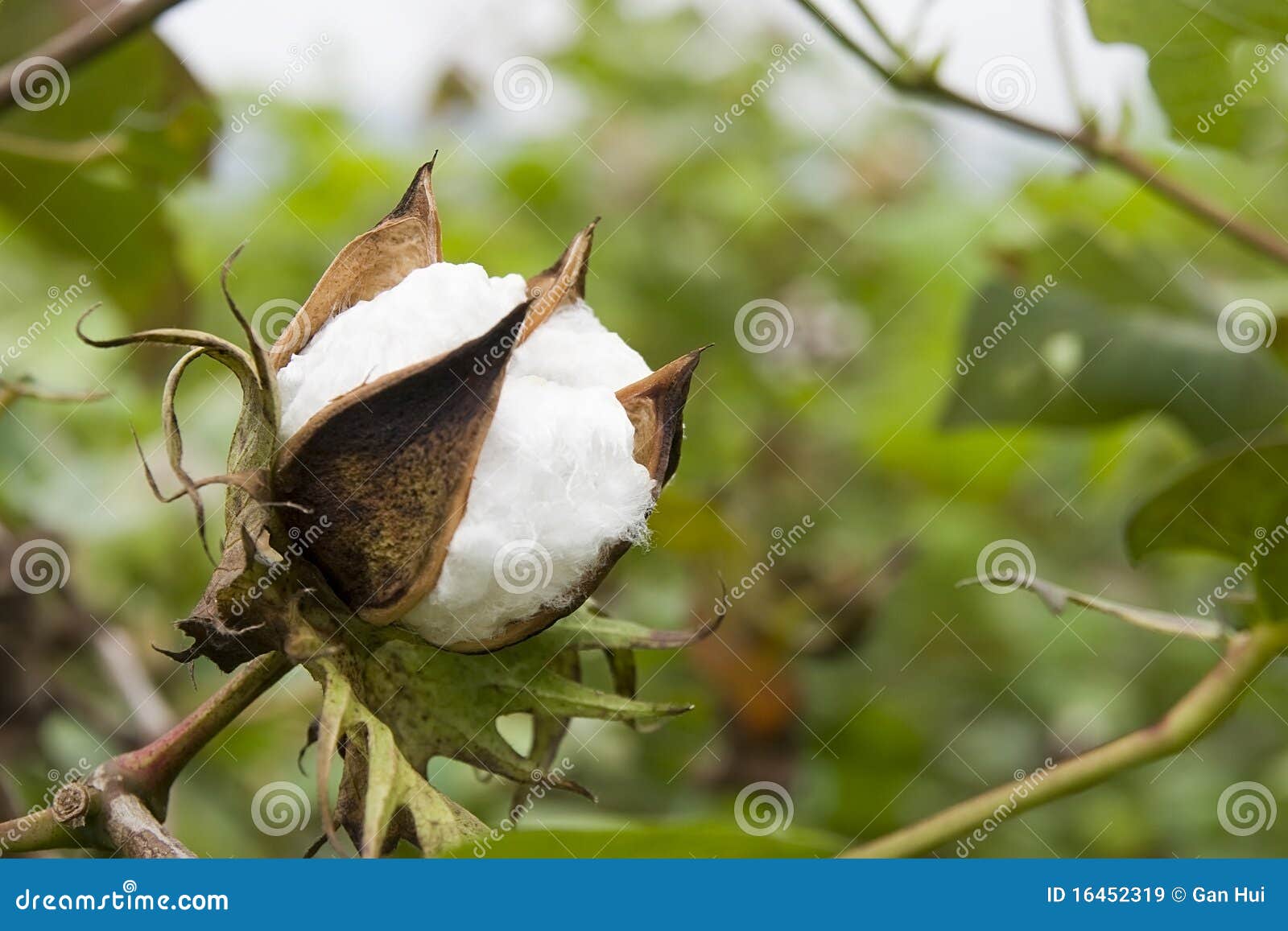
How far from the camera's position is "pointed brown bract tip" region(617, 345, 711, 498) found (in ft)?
2.60

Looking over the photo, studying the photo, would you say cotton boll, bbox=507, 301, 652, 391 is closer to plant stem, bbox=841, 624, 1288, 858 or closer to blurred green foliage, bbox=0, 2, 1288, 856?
plant stem, bbox=841, 624, 1288, 858

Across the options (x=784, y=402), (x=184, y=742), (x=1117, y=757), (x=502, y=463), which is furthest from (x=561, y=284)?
(x=784, y=402)

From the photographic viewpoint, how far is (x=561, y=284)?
0.85 m

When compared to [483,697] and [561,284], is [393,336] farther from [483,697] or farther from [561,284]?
[483,697]

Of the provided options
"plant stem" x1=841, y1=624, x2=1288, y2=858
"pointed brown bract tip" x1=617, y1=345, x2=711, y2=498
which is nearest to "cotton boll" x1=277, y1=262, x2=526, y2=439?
"pointed brown bract tip" x1=617, y1=345, x2=711, y2=498

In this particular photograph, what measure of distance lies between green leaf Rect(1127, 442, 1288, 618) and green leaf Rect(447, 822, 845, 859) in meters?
0.52

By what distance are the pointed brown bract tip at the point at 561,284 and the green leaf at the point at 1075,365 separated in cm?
84

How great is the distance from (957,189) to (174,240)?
181cm

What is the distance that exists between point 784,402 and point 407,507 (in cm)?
172

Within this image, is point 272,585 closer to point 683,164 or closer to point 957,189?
point 683,164

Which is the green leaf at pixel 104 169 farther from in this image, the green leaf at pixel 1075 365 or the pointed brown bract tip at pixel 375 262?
the green leaf at pixel 1075 365

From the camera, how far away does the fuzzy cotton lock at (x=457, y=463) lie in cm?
74

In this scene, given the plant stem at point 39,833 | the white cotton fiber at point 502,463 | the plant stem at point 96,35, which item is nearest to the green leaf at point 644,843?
the white cotton fiber at point 502,463

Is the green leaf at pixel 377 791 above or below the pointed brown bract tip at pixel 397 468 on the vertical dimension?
below
